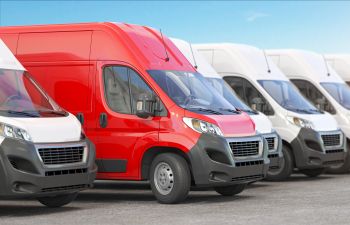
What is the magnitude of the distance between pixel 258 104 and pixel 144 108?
4810mm

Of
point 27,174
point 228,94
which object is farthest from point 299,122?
point 27,174

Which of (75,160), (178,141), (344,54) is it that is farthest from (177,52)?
(344,54)

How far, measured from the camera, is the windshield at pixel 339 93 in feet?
67.8

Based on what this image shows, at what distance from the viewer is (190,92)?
14.4m

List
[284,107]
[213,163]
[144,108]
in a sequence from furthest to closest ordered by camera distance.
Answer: [284,107], [144,108], [213,163]

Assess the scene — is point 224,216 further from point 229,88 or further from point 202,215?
point 229,88

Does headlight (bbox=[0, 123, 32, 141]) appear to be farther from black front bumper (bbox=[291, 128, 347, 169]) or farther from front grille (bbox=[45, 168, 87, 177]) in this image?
black front bumper (bbox=[291, 128, 347, 169])

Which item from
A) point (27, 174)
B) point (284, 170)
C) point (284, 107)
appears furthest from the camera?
point (284, 107)

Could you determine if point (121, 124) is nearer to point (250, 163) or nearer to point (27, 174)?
point (250, 163)

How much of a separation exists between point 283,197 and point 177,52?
2975 mm

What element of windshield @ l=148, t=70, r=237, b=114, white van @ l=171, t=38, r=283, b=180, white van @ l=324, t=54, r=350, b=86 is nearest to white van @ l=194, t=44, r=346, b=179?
white van @ l=171, t=38, r=283, b=180

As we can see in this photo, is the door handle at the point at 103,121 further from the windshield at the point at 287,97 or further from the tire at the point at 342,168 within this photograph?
the tire at the point at 342,168

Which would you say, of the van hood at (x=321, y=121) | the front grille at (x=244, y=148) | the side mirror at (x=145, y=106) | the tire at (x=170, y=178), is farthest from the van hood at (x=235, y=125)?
the van hood at (x=321, y=121)

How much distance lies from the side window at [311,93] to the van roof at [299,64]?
0.14m
